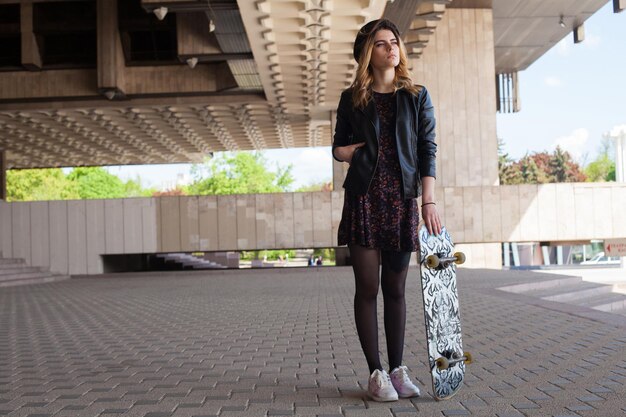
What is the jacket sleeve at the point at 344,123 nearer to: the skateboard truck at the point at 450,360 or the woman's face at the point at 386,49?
the woman's face at the point at 386,49

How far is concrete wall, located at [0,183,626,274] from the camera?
2566 cm

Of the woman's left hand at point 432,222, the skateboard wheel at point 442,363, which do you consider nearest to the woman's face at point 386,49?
the woman's left hand at point 432,222

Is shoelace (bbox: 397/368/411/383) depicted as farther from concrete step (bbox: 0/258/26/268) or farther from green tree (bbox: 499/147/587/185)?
green tree (bbox: 499/147/587/185)

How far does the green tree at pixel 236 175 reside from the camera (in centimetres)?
6456

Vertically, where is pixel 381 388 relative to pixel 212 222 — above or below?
below

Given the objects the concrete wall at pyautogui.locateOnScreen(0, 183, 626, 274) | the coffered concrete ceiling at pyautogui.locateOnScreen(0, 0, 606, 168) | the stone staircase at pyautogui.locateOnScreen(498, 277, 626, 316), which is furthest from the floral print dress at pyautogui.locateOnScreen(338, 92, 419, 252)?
the concrete wall at pyautogui.locateOnScreen(0, 183, 626, 274)

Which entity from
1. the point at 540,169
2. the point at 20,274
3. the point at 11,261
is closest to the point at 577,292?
the point at 20,274

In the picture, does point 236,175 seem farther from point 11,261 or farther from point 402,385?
point 402,385

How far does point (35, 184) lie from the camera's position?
2406 inches

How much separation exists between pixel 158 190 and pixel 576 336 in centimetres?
8570

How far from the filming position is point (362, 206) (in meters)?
4.16

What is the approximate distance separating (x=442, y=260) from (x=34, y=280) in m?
20.9

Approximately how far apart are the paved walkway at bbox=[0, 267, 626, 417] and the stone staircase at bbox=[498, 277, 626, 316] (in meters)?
3.18

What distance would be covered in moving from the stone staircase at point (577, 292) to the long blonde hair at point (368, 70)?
913cm
